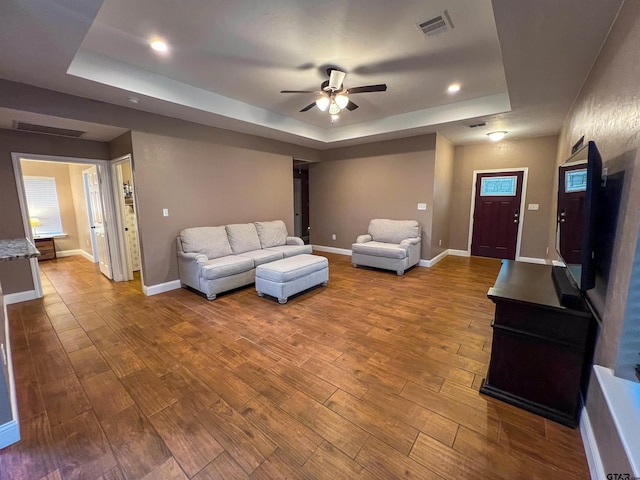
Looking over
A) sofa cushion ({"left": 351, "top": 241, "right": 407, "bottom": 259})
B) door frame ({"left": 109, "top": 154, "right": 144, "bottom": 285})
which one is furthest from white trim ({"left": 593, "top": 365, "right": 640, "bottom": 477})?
door frame ({"left": 109, "top": 154, "right": 144, "bottom": 285})

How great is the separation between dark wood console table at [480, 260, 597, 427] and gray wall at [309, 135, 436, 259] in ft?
11.9

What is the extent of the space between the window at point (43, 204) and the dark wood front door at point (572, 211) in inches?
357

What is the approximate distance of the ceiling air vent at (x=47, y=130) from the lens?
130 inches

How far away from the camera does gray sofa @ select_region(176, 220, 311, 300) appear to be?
12.3 ft

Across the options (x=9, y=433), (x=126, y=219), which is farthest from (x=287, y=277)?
(x=126, y=219)

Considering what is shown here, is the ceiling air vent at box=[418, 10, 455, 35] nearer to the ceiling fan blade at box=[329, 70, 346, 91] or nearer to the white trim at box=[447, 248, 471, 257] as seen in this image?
the ceiling fan blade at box=[329, 70, 346, 91]

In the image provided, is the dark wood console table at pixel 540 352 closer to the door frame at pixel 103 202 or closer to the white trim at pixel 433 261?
the white trim at pixel 433 261

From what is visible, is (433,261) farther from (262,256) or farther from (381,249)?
(262,256)

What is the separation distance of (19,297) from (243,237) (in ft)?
10.0

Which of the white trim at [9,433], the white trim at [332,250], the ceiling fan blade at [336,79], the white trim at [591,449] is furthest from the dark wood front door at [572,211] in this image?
the white trim at [332,250]

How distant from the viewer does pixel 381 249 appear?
4953 millimetres

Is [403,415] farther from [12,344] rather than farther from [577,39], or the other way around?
[12,344]

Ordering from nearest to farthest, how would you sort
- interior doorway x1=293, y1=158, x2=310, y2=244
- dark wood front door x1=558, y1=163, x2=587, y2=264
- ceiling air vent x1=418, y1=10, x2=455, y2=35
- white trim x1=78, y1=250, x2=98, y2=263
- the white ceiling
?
dark wood front door x1=558, y1=163, x2=587, y2=264
the white ceiling
ceiling air vent x1=418, y1=10, x2=455, y2=35
white trim x1=78, y1=250, x2=98, y2=263
interior doorway x1=293, y1=158, x2=310, y2=244

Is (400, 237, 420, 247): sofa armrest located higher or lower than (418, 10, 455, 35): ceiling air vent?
lower
